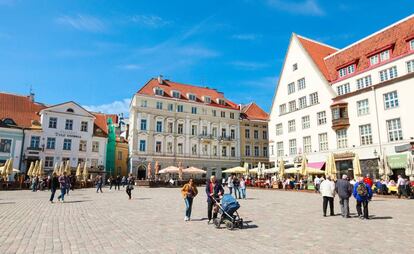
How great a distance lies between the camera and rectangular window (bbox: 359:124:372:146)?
31.9 m

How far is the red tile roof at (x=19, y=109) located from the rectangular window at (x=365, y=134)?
143ft

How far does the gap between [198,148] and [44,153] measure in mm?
24497

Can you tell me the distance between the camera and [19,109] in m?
44.7

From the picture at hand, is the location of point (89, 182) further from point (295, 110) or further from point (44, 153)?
point (295, 110)

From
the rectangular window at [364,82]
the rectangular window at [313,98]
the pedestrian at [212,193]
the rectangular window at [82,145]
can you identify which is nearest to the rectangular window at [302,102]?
the rectangular window at [313,98]

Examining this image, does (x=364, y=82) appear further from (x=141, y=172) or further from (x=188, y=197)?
(x=141, y=172)

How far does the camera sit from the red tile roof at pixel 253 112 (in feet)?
200

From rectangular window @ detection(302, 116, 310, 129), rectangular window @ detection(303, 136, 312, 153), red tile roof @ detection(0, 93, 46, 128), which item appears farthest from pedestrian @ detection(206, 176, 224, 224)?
red tile roof @ detection(0, 93, 46, 128)

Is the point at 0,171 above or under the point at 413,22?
under

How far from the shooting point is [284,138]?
4334cm

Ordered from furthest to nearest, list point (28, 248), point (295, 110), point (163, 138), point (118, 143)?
point (118, 143) < point (163, 138) < point (295, 110) < point (28, 248)

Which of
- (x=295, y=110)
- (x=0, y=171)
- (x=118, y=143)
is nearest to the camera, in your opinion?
(x=0, y=171)

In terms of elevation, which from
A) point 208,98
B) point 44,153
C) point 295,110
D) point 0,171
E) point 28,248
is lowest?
point 28,248

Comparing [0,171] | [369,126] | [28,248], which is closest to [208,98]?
[369,126]
